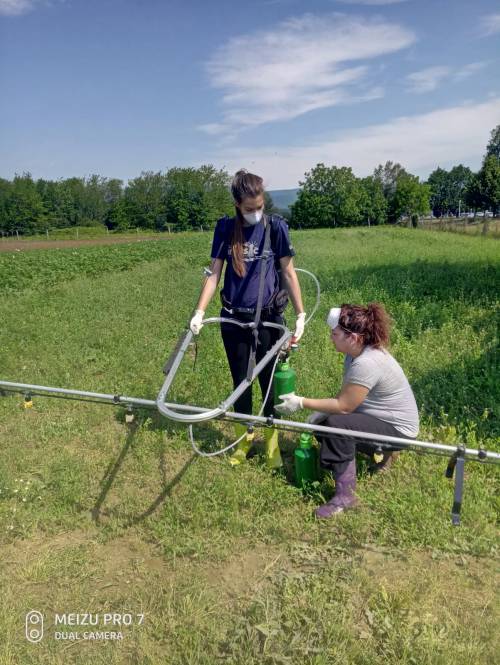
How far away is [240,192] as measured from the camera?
3113 mm

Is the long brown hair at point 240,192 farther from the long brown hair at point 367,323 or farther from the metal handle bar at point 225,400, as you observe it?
the long brown hair at point 367,323

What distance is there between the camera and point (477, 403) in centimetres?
446

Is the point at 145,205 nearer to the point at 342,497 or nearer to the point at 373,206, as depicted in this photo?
the point at 373,206

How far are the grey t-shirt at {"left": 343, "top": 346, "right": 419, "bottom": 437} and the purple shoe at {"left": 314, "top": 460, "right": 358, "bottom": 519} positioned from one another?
1.37 feet

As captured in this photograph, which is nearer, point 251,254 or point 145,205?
point 251,254

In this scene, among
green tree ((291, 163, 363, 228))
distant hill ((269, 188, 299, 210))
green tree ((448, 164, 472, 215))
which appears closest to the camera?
distant hill ((269, 188, 299, 210))

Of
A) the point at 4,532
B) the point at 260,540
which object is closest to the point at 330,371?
the point at 260,540

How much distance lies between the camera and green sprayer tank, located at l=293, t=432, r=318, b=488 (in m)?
3.45

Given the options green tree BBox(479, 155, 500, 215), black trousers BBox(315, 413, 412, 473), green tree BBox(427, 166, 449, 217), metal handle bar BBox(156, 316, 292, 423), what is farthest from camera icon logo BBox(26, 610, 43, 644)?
green tree BBox(427, 166, 449, 217)

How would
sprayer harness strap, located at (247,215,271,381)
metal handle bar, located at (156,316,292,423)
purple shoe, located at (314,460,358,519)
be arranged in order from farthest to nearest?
sprayer harness strap, located at (247,215,271,381), purple shoe, located at (314,460,358,519), metal handle bar, located at (156,316,292,423)

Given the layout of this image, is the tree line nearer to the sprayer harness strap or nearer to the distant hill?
the distant hill

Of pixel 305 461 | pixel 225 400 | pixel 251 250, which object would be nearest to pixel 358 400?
pixel 305 461

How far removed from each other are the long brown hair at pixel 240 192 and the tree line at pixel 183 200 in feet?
224

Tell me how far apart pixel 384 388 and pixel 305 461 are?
831 millimetres
